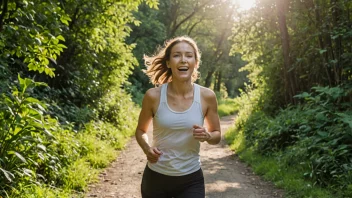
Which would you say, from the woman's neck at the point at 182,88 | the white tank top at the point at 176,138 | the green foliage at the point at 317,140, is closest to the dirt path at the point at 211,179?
the green foliage at the point at 317,140

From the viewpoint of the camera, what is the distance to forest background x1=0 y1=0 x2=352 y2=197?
5230mm

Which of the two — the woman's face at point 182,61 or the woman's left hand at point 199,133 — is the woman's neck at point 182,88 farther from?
the woman's left hand at point 199,133

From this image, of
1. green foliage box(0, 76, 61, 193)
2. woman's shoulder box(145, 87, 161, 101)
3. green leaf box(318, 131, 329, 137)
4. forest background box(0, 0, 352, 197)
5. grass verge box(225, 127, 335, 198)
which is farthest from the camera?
green leaf box(318, 131, 329, 137)

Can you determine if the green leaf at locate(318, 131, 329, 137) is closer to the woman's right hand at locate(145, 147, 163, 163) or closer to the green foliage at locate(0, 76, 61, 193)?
the green foliage at locate(0, 76, 61, 193)

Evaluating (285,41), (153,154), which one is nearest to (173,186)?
(153,154)

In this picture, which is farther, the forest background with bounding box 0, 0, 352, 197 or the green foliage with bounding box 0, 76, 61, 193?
the forest background with bounding box 0, 0, 352, 197

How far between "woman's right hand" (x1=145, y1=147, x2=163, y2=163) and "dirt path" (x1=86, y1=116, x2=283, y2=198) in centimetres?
387

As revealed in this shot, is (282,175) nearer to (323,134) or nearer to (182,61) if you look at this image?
(323,134)

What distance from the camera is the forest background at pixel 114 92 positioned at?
17.2 ft

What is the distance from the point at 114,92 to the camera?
14.5 m

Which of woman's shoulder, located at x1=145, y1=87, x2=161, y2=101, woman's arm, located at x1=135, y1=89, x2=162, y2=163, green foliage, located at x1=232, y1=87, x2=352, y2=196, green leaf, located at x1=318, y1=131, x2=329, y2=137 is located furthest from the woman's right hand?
green leaf, located at x1=318, y1=131, x2=329, y2=137

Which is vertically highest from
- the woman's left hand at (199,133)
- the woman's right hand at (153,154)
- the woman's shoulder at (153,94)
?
the woman's shoulder at (153,94)

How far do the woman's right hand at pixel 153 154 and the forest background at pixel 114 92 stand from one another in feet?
7.28

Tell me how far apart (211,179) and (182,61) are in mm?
5118
